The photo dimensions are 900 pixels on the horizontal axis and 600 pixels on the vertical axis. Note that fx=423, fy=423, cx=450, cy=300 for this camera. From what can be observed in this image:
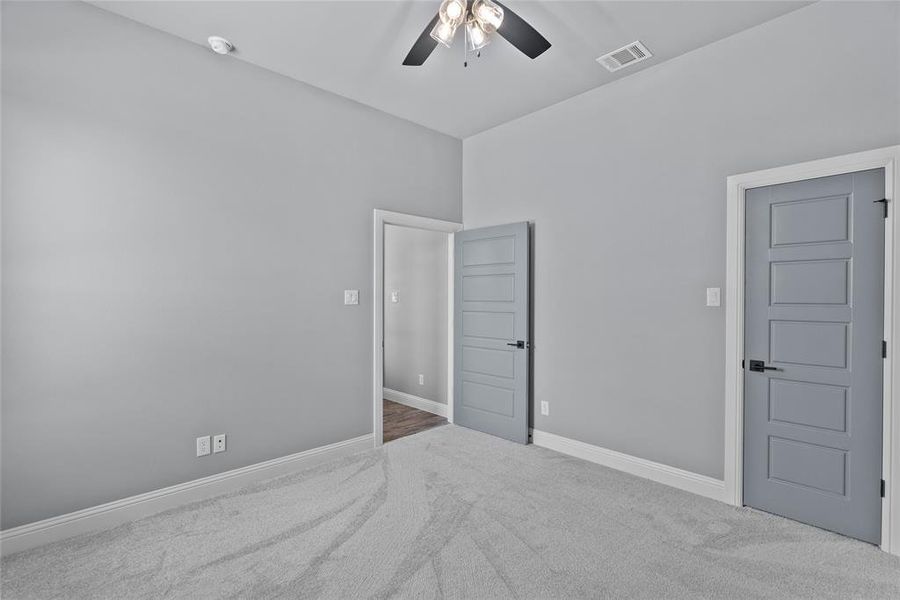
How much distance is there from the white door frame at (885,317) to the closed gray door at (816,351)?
0.05 meters

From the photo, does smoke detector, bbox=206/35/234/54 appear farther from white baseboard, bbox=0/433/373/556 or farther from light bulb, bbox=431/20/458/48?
white baseboard, bbox=0/433/373/556

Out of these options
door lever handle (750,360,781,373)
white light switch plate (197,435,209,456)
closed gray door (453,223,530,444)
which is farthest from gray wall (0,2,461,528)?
door lever handle (750,360,781,373)

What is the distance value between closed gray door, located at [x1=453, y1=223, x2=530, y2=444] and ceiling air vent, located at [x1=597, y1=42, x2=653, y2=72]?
140cm

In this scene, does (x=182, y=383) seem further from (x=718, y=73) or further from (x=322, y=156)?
Answer: (x=718, y=73)

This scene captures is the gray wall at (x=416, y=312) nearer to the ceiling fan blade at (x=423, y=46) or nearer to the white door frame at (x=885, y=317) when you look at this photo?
the ceiling fan blade at (x=423, y=46)

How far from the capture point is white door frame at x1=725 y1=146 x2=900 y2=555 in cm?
222

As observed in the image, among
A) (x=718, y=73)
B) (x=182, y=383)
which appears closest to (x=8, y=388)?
(x=182, y=383)

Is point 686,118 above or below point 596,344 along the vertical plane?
above

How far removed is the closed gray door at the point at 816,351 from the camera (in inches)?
91.7

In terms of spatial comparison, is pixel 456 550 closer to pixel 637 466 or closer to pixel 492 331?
pixel 637 466

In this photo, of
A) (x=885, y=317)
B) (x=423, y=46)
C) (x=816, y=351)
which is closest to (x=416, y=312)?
(x=423, y=46)

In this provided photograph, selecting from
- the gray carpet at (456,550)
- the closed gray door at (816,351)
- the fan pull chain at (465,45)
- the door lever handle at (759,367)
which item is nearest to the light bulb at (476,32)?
the fan pull chain at (465,45)

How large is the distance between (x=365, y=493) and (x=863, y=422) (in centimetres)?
300

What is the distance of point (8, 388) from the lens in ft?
7.31
